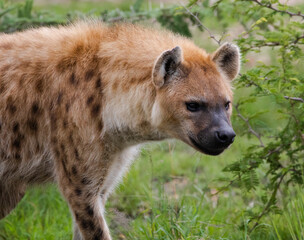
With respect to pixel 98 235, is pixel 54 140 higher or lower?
higher

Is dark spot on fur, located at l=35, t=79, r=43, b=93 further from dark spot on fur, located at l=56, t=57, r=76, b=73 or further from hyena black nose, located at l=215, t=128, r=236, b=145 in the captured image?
hyena black nose, located at l=215, t=128, r=236, b=145

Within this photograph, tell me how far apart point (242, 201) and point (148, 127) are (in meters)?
1.76

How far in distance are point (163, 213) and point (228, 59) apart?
118 cm

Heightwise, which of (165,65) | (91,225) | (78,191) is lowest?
(91,225)

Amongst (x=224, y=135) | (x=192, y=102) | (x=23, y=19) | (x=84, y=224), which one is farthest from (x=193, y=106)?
(x=23, y=19)

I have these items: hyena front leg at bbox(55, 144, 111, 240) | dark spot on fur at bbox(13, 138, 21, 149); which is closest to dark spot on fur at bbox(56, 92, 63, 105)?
hyena front leg at bbox(55, 144, 111, 240)

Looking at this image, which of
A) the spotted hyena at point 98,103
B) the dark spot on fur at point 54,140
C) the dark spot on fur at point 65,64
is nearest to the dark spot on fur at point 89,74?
the spotted hyena at point 98,103

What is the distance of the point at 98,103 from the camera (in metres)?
3.52

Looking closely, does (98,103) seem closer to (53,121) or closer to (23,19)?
(53,121)

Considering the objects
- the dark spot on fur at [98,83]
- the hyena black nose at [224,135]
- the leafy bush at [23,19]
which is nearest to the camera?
the hyena black nose at [224,135]

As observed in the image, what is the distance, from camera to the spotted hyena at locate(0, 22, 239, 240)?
Result: 131 inches

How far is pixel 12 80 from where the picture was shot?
3.69 meters

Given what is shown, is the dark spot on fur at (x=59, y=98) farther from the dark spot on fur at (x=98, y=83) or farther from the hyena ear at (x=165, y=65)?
the hyena ear at (x=165, y=65)

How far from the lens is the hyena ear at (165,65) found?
3254 mm
